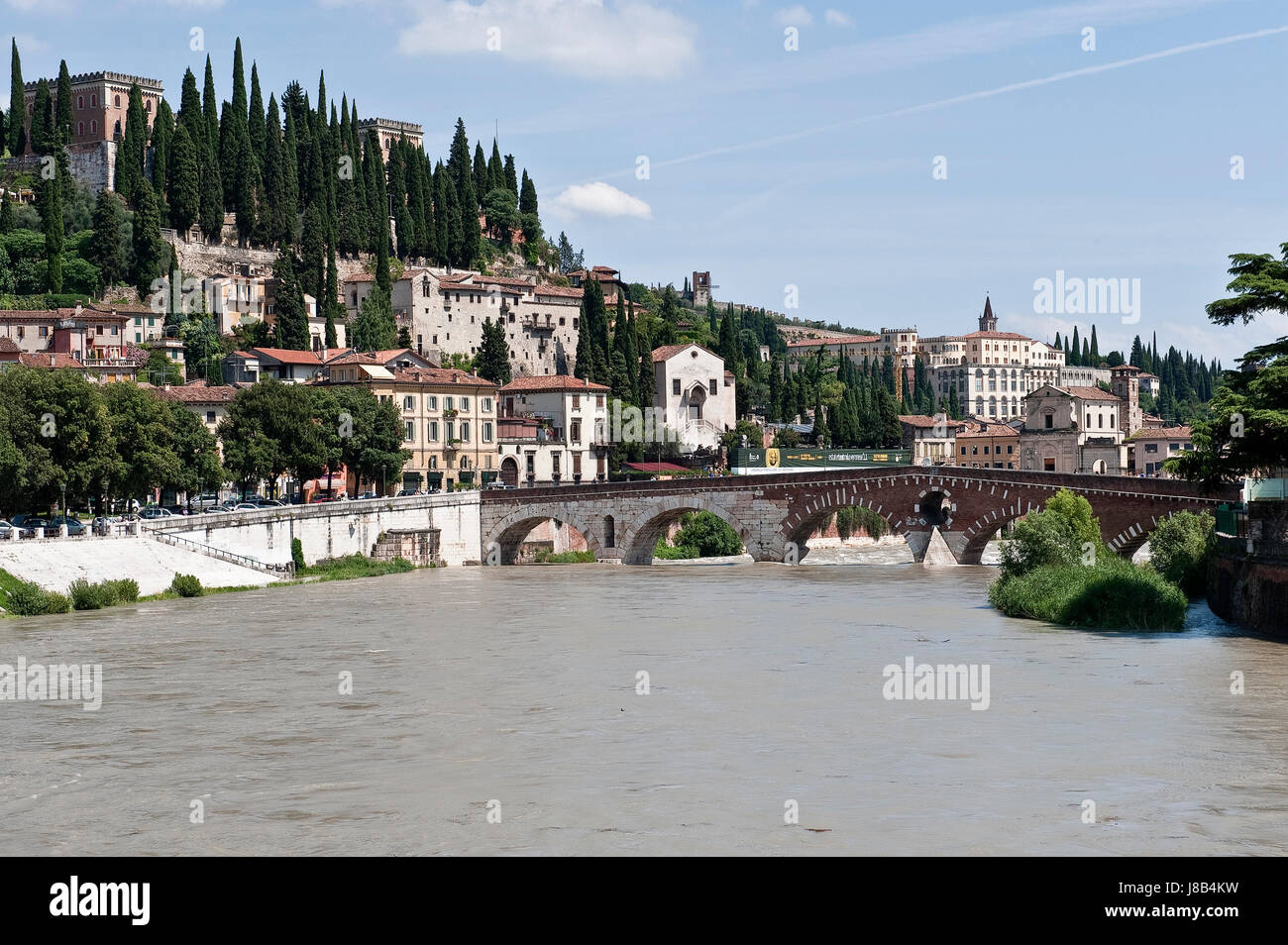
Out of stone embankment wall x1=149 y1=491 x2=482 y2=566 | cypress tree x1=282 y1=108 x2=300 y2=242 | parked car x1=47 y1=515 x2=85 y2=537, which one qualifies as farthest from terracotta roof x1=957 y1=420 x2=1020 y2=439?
parked car x1=47 y1=515 x2=85 y2=537

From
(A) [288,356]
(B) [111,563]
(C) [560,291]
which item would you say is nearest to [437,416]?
(A) [288,356]

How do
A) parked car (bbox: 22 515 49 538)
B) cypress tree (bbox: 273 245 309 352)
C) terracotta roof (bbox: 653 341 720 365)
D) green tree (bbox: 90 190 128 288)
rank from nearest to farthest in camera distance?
parked car (bbox: 22 515 49 538)
cypress tree (bbox: 273 245 309 352)
green tree (bbox: 90 190 128 288)
terracotta roof (bbox: 653 341 720 365)

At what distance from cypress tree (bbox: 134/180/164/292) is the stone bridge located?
3455 centimetres

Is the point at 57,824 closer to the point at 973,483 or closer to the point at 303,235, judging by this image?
the point at 973,483

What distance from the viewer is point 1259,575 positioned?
33.8 m

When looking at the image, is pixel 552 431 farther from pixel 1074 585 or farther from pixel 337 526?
pixel 1074 585

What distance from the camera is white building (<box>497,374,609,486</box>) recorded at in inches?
3209

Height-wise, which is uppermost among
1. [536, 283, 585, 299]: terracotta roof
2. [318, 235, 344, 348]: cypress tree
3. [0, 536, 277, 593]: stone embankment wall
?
[536, 283, 585, 299]: terracotta roof

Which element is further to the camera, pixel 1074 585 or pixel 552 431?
pixel 552 431

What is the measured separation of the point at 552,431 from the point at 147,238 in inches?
1044

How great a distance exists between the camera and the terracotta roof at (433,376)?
7569 centimetres

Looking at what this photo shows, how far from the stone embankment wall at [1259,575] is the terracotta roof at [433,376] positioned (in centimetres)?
4685

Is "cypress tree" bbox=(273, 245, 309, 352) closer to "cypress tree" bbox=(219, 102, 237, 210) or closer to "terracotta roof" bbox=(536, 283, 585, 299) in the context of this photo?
"cypress tree" bbox=(219, 102, 237, 210)
